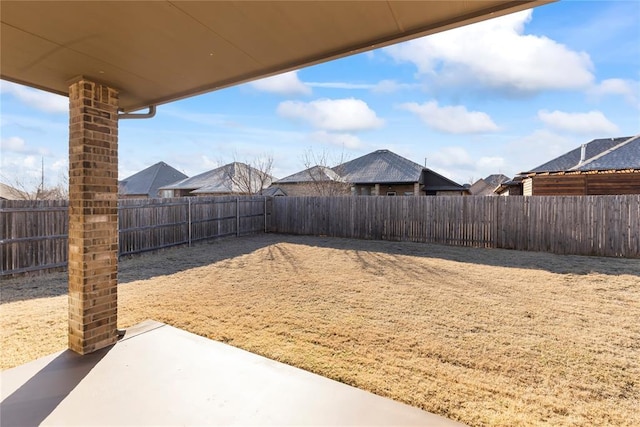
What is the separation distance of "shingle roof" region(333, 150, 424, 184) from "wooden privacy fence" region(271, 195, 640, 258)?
7.56 meters

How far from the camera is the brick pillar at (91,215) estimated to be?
2598 millimetres

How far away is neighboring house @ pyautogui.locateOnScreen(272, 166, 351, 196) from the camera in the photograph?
66.0 ft

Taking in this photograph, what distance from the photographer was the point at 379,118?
22000mm

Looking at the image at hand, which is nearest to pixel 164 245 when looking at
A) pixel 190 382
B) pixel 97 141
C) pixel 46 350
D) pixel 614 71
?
pixel 46 350

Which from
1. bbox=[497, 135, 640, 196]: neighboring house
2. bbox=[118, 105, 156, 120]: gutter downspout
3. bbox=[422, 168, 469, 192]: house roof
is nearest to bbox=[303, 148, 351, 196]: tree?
bbox=[422, 168, 469, 192]: house roof

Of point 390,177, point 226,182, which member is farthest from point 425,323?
point 226,182

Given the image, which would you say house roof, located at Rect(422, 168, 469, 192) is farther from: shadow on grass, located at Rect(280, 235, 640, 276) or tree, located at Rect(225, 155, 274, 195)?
tree, located at Rect(225, 155, 274, 195)

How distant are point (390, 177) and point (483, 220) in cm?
975

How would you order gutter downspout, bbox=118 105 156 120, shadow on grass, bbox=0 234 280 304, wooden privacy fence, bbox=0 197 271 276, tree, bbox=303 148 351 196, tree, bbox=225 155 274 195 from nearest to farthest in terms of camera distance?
gutter downspout, bbox=118 105 156 120
shadow on grass, bbox=0 234 280 304
wooden privacy fence, bbox=0 197 271 276
tree, bbox=303 148 351 196
tree, bbox=225 155 274 195

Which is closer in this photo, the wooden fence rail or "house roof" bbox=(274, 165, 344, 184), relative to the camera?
the wooden fence rail

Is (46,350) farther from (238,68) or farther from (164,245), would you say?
(164,245)

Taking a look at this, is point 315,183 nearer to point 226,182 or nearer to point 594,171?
point 226,182

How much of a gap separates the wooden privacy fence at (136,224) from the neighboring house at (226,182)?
9434 mm

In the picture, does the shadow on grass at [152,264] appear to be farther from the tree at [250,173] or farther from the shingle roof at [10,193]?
the shingle roof at [10,193]
